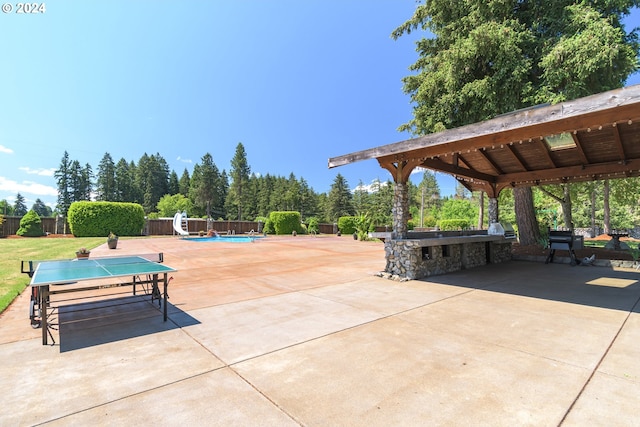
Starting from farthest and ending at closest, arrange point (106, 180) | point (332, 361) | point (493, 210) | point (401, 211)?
point (106, 180) < point (493, 210) < point (401, 211) < point (332, 361)

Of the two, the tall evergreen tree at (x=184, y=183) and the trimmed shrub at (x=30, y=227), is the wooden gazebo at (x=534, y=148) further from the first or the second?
the tall evergreen tree at (x=184, y=183)

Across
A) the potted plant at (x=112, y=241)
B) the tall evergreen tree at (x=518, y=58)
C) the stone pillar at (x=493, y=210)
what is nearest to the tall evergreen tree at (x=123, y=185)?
the potted plant at (x=112, y=241)

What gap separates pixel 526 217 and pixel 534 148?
483cm

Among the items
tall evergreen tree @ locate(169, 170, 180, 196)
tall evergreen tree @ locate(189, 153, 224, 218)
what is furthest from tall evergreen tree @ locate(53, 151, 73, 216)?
tall evergreen tree @ locate(189, 153, 224, 218)

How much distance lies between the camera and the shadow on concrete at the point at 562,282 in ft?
17.0

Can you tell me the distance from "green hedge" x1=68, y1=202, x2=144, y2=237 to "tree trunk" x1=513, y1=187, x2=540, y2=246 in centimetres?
2537

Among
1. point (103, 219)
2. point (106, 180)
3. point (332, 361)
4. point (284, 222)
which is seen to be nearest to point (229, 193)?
point (106, 180)

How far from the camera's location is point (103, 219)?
21.5m

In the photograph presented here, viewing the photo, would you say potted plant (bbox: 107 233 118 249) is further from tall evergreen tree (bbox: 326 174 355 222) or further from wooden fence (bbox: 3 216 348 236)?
tall evergreen tree (bbox: 326 174 355 222)

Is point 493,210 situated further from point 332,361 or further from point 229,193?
point 229,193

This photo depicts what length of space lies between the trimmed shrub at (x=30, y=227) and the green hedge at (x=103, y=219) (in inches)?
80.7

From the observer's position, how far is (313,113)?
33000 mm

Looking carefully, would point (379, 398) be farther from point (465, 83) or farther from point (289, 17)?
point (289, 17)

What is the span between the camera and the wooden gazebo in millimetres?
4406
